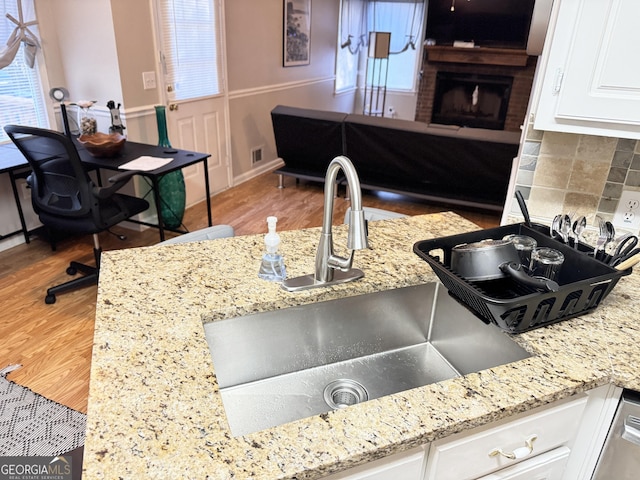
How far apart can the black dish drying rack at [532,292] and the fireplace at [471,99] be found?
6.34 meters

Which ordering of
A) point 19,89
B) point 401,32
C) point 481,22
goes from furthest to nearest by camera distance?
point 401,32, point 481,22, point 19,89

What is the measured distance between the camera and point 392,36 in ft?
24.4

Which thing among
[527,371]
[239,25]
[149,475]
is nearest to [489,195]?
[239,25]

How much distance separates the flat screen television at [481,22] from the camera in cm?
636

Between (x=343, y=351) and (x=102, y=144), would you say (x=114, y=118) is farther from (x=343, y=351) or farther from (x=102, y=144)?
(x=343, y=351)

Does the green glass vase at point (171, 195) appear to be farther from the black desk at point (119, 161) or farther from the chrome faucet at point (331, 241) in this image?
the chrome faucet at point (331, 241)

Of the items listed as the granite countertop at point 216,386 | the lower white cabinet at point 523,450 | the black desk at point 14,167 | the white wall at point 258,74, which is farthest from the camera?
the white wall at point 258,74

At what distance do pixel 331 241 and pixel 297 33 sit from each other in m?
4.95

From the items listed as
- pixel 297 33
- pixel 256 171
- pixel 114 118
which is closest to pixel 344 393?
pixel 114 118

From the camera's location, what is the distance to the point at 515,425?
0.94m

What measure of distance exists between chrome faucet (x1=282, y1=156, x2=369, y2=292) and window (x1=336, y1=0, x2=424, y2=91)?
620cm

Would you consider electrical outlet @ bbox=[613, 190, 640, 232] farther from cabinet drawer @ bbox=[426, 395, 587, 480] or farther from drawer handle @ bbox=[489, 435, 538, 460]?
drawer handle @ bbox=[489, 435, 538, 460]

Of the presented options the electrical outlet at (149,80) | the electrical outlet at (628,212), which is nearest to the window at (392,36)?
the electrical outlet at (149,80)

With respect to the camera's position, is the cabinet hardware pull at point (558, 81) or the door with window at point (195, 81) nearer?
the cabinet hardware pull at point (558, 81)
